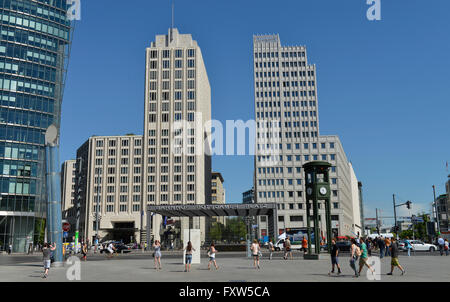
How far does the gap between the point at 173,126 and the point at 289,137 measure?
33.8 metres

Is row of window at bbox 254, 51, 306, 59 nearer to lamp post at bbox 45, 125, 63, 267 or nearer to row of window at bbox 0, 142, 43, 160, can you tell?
row of window at bbox 0, 142, 43, 160

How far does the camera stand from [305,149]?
353ft

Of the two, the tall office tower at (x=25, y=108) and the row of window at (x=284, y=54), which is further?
the row of window at (x=284, y=54)

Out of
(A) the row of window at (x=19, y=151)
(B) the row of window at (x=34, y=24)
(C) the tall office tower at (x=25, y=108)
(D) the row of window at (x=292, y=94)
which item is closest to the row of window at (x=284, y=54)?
(D) the row of window at (x=292, y=94)

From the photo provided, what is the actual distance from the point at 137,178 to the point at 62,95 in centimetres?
4449

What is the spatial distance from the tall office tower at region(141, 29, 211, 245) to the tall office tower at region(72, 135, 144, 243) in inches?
173

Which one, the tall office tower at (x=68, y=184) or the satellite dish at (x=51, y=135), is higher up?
the tall office tower at (x=68, y=184)

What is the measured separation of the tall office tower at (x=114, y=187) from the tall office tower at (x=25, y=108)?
39.2 m

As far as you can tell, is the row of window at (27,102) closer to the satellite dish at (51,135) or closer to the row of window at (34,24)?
the row of window at (34,24)

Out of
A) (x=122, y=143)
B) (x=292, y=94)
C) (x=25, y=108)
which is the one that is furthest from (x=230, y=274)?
(x=122, y=143)

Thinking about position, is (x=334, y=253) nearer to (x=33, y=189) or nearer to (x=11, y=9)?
(x=33, y=189)

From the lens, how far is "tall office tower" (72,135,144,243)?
114 meters

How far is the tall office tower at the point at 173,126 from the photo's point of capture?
112594 mm
